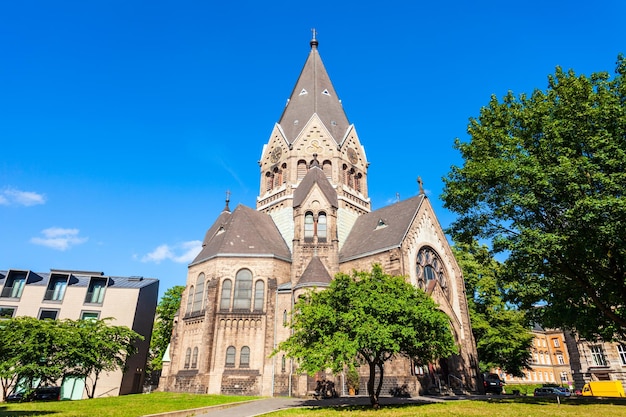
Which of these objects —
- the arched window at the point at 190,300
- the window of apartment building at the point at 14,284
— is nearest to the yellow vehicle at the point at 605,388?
the arched window at the point at 190,300

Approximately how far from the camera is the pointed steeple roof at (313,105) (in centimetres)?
4206

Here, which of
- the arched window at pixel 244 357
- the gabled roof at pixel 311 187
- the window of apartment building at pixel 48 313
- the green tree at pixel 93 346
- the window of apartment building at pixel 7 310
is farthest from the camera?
the window of apartment building at pixel 48 313

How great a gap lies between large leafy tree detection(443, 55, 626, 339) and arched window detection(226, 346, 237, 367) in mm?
16721

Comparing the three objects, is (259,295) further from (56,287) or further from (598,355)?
(598,355)

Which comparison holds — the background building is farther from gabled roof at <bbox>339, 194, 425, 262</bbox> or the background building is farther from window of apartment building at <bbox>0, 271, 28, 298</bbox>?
gabled roof at <bbox>339, 194, 425, 262</bbox>

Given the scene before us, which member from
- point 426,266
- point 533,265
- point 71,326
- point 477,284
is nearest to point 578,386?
point 477,284

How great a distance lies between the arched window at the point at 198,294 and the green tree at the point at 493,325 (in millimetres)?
21808

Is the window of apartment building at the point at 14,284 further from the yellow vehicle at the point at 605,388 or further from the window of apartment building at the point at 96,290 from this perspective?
the yellow vehicle at the point at 605,388

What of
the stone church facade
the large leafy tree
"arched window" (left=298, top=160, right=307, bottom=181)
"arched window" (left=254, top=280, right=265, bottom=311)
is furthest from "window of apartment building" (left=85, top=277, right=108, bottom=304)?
the large leafy tree

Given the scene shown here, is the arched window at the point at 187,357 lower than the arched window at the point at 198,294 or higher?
lower

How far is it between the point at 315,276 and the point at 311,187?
27.8 feet

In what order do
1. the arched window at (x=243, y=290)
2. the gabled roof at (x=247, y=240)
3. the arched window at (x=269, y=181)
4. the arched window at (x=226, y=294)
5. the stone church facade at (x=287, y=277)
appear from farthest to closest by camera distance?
the arched window at (x=269, y=181)
the gabled roof at (x=247, y=240)
the arched window at (x=243, y=290)
the arched window at (x=226, y=294)
the stone church facade at (x=287, y=277)

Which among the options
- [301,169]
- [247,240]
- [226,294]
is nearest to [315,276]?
[226,294]

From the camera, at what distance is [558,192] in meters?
15.8
